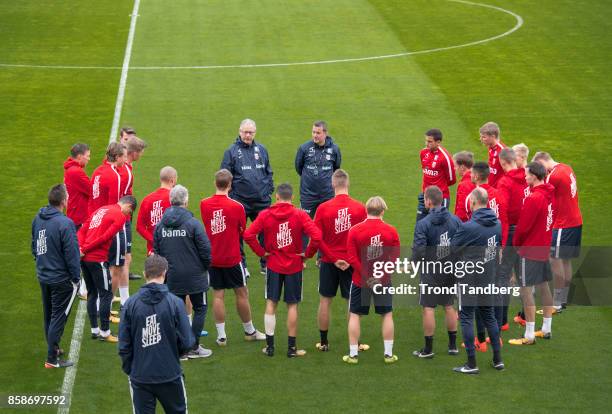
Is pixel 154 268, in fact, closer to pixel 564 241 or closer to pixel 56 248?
pixel 56 248

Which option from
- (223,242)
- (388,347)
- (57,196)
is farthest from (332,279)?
(57,196)

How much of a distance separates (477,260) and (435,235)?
0.56 meters

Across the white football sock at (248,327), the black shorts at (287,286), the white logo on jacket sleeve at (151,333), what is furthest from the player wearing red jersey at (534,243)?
the white logo on jacket sleeve at (151,333)

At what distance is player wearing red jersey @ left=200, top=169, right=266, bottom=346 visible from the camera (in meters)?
12.2

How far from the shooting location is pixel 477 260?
11.6 m

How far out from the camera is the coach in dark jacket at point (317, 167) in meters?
15.1

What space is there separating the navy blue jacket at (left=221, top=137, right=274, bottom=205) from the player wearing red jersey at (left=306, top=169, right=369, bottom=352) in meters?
2.65

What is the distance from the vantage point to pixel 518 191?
1289 cm

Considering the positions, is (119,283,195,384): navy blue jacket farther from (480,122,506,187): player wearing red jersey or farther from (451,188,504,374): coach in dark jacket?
(480,122,506,187): player wearing red jersey

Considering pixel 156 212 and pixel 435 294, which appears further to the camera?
pixel 156 212

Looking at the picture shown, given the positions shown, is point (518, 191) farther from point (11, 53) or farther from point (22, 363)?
point (11, 53)

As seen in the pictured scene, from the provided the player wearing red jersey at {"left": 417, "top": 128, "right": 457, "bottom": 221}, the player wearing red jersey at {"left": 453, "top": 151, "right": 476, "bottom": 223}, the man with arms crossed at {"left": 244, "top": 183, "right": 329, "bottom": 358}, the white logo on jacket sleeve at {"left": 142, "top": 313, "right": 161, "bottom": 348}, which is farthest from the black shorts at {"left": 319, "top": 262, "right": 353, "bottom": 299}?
the white logo on jacket sleeve at {"left": 142, "top": 313, "right": 161, "bottom": 348}

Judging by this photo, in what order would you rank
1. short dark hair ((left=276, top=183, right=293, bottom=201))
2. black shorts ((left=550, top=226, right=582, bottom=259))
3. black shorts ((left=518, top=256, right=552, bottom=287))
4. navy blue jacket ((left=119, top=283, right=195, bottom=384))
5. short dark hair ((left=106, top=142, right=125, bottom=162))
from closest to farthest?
navy blue jacket ((left=119, top=283, right=195, bottom=384)), short dark hair ((left=276, top=183, right=293, bottom=201)), black shorts ((left=518, top=256, right=552, bottom=287)), short dark hair ((left=106, top=142, right=125, bottom=162)), black shorts ((left=550, top=226, right=582, bottom=259))

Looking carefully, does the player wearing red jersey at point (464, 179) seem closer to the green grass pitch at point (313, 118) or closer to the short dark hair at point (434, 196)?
the short dark hair at point (434, 196)
